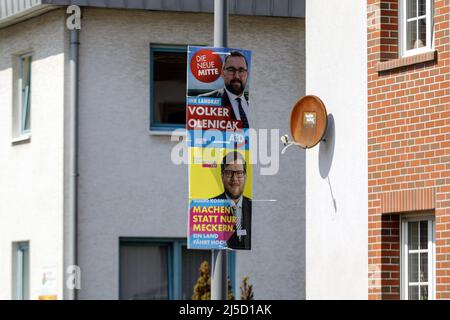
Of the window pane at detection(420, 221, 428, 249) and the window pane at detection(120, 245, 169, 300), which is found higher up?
the window pane at detection(420, 221, 428, 249)

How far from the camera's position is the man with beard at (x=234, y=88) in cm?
1406

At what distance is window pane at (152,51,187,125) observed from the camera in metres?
23.3

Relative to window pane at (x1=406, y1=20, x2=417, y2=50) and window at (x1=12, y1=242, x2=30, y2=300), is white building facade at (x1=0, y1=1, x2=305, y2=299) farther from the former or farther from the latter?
window pane at (x1=406, y1=20, x2=417, y2=50)

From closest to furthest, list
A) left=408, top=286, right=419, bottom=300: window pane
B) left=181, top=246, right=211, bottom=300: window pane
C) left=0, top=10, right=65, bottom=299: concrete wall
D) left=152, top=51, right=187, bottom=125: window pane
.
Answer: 1. left=408, top=286, right=419, bottom=300: window pane
2. left=0, top=10, right=65, bottom=299: concrete wall
3. left=181, top=246, right=211, bottom=300: window pane
4. left=152, top=51, right=187, bottom=125: window pane

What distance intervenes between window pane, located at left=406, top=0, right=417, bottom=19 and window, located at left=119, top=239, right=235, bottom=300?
8048 millimetres

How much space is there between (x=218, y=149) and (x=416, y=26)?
3.35 m

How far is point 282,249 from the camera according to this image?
76.6ft

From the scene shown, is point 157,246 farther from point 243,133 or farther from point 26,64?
point 243,133

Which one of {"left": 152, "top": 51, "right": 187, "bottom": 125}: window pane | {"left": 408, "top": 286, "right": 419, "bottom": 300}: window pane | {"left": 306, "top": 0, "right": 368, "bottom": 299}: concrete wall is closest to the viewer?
{"left": 408, "top": 286, "right": 419, "bottom": 300}: window pane

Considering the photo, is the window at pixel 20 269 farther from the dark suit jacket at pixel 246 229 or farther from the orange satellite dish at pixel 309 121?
the dark suit jacket at pixel 246 229

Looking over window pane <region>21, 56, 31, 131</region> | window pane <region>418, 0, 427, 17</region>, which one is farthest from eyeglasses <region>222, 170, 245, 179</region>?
window pane <region>21, 56, 31, 131</region>

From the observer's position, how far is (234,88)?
1406 cm

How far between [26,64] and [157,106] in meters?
2.71

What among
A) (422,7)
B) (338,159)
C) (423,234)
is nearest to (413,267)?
(423,234)
